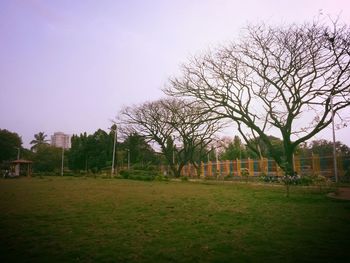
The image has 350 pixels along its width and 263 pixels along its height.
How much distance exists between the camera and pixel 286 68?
20344mm

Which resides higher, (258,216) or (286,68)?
(286,68)

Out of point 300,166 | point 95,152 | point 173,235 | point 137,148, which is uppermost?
point 137,148

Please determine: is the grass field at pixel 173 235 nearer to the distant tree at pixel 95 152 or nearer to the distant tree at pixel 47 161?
the distant tree at pixel 95 152

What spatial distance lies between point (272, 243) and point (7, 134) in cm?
6539

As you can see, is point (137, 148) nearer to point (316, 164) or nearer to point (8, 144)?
point (8, 144)

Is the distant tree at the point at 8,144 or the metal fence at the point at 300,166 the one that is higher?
the distant tree at the point at 8,144

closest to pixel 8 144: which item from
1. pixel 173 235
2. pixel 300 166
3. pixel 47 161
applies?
pixel 47 161

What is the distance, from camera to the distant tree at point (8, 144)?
188ft

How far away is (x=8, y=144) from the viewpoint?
5816 cm

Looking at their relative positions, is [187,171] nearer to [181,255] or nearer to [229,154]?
[229,154]

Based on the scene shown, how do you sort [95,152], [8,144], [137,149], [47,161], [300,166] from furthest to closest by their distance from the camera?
[8,144]
[47,161]
[95,152]
[137,149]
[300,166]

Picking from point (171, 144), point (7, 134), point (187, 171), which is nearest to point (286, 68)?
point (171, 144)

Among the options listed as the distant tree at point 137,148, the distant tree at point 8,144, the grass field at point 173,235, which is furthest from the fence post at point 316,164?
the distant tree at point 8,144

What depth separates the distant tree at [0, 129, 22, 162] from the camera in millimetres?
57219
